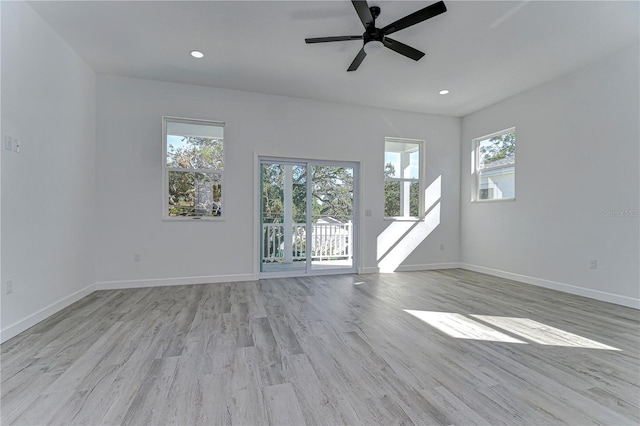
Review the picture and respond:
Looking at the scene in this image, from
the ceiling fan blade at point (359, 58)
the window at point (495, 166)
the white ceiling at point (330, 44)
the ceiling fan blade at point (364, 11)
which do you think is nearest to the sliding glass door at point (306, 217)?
the white ceiling at point (330, 44)

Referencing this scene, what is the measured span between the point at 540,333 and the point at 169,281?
454 centimetres

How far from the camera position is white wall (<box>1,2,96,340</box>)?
2.41 metres

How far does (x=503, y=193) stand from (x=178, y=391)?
5439 millimetres

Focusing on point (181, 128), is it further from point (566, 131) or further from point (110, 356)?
point (566, 131)

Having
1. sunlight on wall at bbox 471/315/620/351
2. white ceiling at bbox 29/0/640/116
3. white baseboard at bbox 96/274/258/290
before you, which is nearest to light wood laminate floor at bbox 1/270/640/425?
sunlight on wall at bbox 471/315/620/351

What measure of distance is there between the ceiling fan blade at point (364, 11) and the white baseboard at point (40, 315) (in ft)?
12.9

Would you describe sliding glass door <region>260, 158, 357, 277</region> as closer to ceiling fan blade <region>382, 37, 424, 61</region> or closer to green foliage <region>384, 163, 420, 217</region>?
green foliage <region>384, 163, 420, 217</region>

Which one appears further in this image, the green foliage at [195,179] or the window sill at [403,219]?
the window sill at [403,219]

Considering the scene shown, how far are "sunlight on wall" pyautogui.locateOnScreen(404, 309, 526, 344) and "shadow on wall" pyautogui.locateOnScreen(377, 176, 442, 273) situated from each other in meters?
2.20

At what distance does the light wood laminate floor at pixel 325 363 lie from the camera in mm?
1477

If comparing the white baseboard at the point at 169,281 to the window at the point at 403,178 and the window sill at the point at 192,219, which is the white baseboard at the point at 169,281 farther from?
the window at the point at 403,178

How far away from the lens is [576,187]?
3816 millimetres

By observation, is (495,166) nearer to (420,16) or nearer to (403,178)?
(403,178)

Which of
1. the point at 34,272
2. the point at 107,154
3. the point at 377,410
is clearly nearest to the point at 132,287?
the point at 34,272
